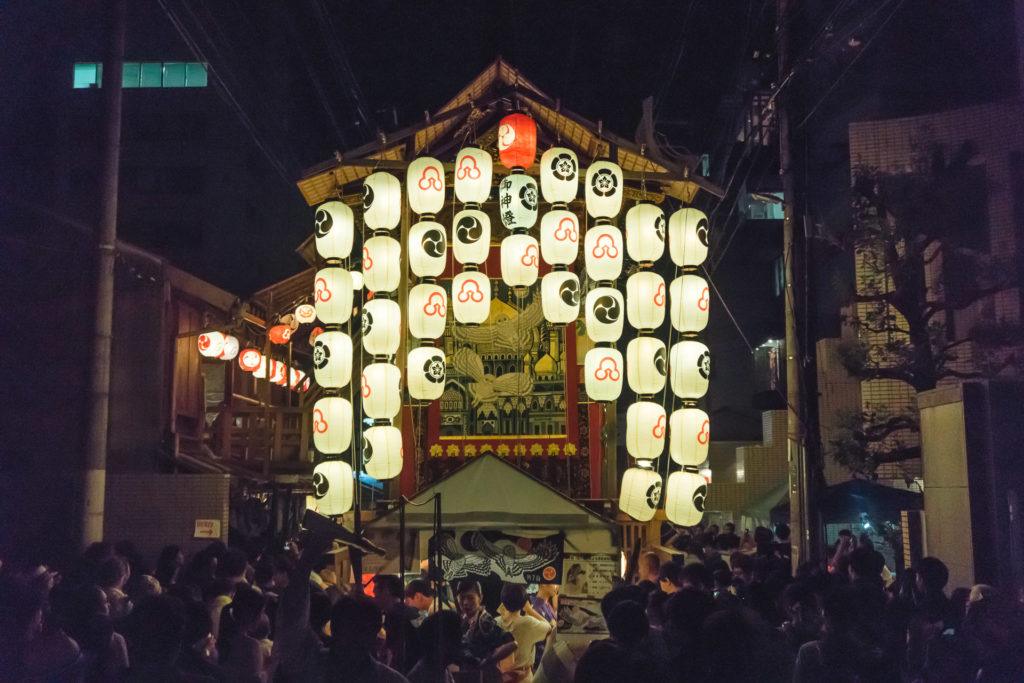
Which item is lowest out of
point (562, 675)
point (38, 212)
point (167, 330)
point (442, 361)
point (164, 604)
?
point (562, 675)

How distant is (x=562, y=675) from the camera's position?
6617 mm

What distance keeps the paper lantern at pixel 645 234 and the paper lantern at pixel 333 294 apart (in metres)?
4.41

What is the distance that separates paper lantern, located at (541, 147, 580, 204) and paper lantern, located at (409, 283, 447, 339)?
2335 millimetres

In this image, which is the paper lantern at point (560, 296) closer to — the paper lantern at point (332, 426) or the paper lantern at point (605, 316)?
the paper lantern at point (605, 316)

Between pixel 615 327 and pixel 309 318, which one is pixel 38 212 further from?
pixel 615 327

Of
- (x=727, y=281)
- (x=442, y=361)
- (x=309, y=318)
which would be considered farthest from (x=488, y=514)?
(x=727, y=281)

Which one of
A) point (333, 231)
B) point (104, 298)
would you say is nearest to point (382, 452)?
point (333, 231)

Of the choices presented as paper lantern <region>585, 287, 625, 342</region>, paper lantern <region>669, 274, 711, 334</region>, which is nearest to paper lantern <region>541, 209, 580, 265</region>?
Result: paper lantern <region>585, 287, 625, 342</region>

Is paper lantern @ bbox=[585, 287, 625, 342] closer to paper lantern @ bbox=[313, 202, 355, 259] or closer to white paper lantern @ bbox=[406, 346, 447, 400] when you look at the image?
white paper lantern @ bbox=[406, 346, 447, 400]

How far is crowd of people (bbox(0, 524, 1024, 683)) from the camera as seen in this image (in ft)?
16.0

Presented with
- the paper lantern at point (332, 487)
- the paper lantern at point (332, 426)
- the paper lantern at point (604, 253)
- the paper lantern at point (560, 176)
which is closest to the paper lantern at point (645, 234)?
the paper lantern at point (604, 253)

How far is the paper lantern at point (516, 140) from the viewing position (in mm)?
15234

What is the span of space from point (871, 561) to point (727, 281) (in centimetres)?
2896

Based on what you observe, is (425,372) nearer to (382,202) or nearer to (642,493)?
(382,202)
